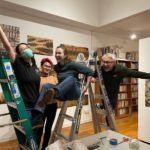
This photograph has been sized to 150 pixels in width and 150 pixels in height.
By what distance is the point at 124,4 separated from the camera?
3.64 metres

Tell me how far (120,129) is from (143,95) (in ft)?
3.88

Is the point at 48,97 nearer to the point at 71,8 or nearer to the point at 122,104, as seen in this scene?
the point at 71,8

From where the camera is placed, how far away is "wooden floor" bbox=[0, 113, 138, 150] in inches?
121

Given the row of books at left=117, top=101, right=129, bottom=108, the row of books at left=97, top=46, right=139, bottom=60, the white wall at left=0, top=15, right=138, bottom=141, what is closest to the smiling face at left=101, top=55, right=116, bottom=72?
the white wall at left=0, top=15, right=138, bottom=141

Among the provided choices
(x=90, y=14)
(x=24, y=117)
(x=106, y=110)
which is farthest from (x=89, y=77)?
(x=90, y=14)

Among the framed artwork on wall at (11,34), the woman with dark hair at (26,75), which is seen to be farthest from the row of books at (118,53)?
the woman with dark hair at (26,75)

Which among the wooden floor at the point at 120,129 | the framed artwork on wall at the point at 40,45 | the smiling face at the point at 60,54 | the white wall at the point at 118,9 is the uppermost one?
the white wall at the point at 118,9

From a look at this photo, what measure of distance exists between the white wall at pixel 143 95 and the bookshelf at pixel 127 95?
5.94ft

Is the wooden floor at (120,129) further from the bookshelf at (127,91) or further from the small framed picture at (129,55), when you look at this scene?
the small framed picture at (129,55)

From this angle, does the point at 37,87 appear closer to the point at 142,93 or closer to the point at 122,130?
the point at 142,93

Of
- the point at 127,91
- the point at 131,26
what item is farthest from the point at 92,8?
the point at 127,91

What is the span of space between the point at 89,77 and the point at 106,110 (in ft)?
1.47

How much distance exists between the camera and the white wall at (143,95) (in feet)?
9.87

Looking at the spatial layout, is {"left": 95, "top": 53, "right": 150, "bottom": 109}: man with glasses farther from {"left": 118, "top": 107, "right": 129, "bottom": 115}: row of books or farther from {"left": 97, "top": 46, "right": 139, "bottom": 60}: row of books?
{"left": 118, "top": 107, "right": 129, "bottom": 115}: row of books
